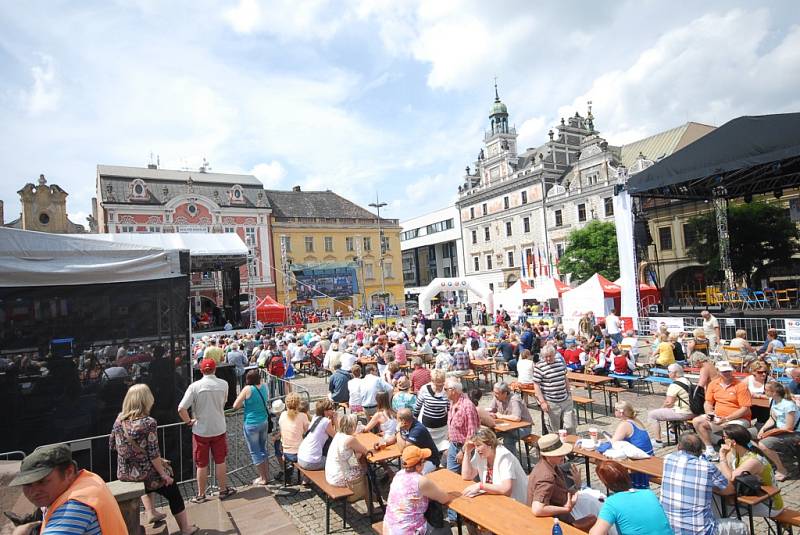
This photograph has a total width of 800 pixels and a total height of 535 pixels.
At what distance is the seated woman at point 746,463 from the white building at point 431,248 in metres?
53.0

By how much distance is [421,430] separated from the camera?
193 inches

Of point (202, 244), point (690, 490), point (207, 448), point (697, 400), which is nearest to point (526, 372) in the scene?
point (697, 400)

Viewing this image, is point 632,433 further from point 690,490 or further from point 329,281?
point 329,281

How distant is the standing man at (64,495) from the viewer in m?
2.21

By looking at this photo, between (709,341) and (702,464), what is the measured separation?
11.2 metres

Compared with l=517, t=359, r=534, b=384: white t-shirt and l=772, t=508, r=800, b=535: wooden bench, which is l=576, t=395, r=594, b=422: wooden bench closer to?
l=517, t=359, r=534, b=384: white t-shirt

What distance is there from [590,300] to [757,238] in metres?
14.2

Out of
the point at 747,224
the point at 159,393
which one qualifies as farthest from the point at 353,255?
the point at 159,393

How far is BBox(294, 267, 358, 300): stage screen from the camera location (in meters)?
42.8

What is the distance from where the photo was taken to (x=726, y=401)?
20.0 ft

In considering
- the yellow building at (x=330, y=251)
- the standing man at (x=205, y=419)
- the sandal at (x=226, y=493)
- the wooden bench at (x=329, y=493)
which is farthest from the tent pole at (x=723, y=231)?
the yellow building at (x=330, y=251)

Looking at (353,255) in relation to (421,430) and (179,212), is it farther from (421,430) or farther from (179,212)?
(421,430)

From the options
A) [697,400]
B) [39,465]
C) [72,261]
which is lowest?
[697,400]

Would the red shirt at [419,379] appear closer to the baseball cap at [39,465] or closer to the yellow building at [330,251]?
the baseball cap at [39,465]
